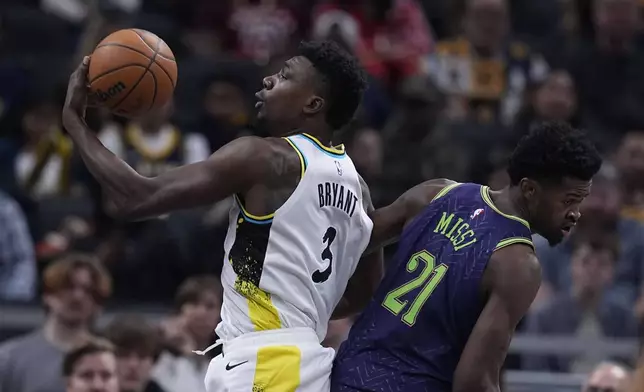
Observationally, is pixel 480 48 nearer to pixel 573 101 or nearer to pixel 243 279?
pixel 573 101

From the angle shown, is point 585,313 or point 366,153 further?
point 366,153

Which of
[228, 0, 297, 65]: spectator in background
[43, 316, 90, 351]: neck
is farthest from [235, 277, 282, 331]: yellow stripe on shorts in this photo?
[228, 0, 297, 65]: spectator in background

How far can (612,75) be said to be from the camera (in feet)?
37.1

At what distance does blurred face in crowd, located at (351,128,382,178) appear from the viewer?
31.5 ft

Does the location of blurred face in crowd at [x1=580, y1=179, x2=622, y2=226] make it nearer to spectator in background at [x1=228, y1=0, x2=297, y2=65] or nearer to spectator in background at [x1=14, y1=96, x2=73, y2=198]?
spectator in background at [x1=228, y1=0, x2=297, y2=65]

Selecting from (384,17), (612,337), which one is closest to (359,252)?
(612,337)

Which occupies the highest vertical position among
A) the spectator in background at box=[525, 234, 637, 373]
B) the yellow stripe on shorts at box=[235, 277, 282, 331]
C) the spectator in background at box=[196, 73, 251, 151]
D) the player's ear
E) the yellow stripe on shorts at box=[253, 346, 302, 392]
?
the player's ear

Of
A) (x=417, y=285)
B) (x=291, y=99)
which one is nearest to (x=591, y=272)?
(x=417, y=285)

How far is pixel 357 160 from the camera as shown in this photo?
962 cm

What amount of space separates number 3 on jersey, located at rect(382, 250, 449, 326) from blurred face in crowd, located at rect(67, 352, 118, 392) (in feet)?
8.49

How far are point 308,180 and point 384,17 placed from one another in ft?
22.6

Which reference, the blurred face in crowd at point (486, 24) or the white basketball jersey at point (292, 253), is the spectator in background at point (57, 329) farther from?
the blurred face in crowd at point (486, 24)

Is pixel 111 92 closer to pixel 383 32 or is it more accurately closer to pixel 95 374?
pixel 95 374

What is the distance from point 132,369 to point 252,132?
1758mm
